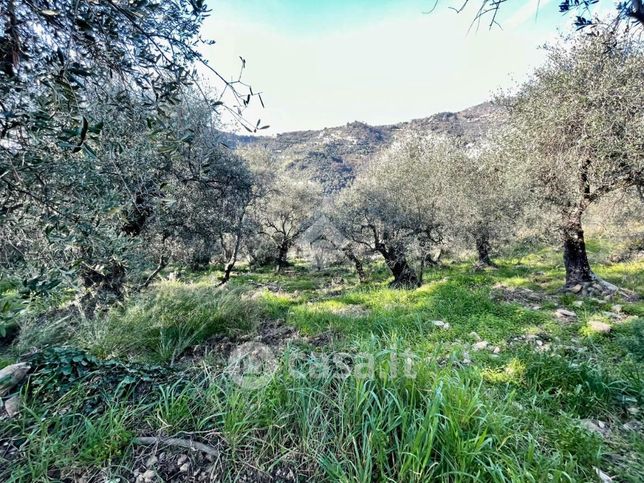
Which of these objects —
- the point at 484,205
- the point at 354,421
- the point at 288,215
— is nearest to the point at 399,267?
the point at 484,205

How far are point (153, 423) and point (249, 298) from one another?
4.92 m

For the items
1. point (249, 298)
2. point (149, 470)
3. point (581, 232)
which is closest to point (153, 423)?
point (149, 470)

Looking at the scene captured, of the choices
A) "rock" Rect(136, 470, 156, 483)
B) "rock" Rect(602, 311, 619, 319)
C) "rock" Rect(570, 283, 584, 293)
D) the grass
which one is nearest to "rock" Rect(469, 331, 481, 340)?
the grass

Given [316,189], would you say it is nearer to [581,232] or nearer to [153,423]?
[581,232]

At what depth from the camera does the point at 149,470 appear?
2031 mm

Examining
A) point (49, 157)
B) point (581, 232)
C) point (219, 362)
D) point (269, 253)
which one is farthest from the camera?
point (269, 253)

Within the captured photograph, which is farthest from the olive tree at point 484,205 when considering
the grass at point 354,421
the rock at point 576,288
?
the grass at point 354,421

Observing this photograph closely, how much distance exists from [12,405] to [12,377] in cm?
26

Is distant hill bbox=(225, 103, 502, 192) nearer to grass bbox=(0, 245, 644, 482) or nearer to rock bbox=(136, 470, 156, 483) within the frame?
grass bbox=(0, 245, 644, 482)

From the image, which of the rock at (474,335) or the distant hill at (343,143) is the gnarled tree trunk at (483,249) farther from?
the distant hill at (343,143)

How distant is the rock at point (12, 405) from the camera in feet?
8.00

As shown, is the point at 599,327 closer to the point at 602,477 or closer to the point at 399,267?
the point at 602,477

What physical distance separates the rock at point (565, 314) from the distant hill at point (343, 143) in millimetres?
38972

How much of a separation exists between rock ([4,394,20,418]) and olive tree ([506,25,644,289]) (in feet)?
33.6
